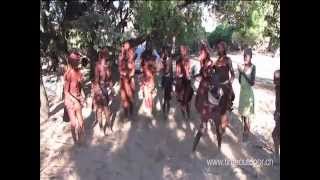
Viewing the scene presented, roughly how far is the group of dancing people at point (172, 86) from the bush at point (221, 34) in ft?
0.15

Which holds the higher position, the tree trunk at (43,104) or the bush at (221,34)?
the bush at (221,34)

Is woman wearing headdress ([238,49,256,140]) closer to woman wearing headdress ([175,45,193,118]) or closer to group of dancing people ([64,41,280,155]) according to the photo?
group of dancing people ([64,41,280,155])

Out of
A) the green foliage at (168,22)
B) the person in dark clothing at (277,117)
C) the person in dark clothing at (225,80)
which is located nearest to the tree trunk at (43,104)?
the green foliage at (168,22)

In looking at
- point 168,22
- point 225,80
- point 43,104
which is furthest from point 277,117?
point 43,104

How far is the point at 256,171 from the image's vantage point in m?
4.04

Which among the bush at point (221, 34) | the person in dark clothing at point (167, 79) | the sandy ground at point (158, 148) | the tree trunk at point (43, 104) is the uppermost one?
the bush at point (221, 34)

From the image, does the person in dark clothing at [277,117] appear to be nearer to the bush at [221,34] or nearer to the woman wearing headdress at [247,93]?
the woman wearing headdress at [247,93]

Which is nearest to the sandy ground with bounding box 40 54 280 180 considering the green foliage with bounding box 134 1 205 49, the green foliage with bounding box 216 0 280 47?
the green foliage with bounding box 216 0 280 47

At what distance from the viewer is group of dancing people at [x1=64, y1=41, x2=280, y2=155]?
406 centimetres

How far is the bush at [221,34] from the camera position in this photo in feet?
13.3

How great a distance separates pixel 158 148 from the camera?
407 cm

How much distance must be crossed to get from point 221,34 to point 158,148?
1024 millimetres
